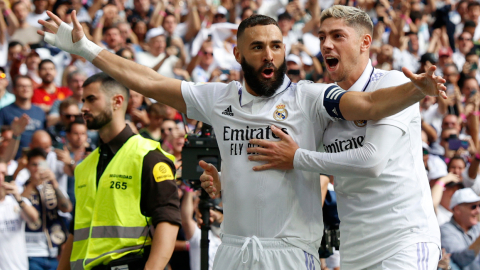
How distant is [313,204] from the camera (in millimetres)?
3404

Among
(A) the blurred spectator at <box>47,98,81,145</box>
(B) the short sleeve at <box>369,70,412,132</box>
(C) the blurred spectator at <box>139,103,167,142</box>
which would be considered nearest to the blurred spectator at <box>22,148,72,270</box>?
(A) the blurred spectator at <box>47,98,81,145</box>

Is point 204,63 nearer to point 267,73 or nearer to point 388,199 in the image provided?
point 267,73

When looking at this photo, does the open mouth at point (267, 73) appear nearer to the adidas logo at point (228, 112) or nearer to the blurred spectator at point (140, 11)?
the adidas logo at point (228, 112)

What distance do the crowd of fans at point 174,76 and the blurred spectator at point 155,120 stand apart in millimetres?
15

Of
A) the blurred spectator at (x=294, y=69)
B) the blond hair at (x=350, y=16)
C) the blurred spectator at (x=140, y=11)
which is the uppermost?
the blurred spectator at (x=140, y=11)

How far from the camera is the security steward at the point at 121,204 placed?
13.2 ft

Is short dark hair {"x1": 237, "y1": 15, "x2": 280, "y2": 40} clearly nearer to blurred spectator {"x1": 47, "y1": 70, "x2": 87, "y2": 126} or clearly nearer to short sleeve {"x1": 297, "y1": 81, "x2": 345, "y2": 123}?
short sleeve {"x1": 297, "y1": 81, "x2": 345, "y2": 123}

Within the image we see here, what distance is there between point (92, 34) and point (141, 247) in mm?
6552

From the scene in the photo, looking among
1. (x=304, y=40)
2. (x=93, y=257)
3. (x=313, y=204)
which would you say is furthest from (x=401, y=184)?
(x=304, y=40)

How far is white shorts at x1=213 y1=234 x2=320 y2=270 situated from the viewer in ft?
10.7

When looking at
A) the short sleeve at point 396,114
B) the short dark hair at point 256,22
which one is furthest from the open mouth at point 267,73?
the short sleeve at point 396,114

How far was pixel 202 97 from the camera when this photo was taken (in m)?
3.66

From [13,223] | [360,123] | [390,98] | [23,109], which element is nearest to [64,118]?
[23,109]

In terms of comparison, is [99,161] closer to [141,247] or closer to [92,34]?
[141,247]
